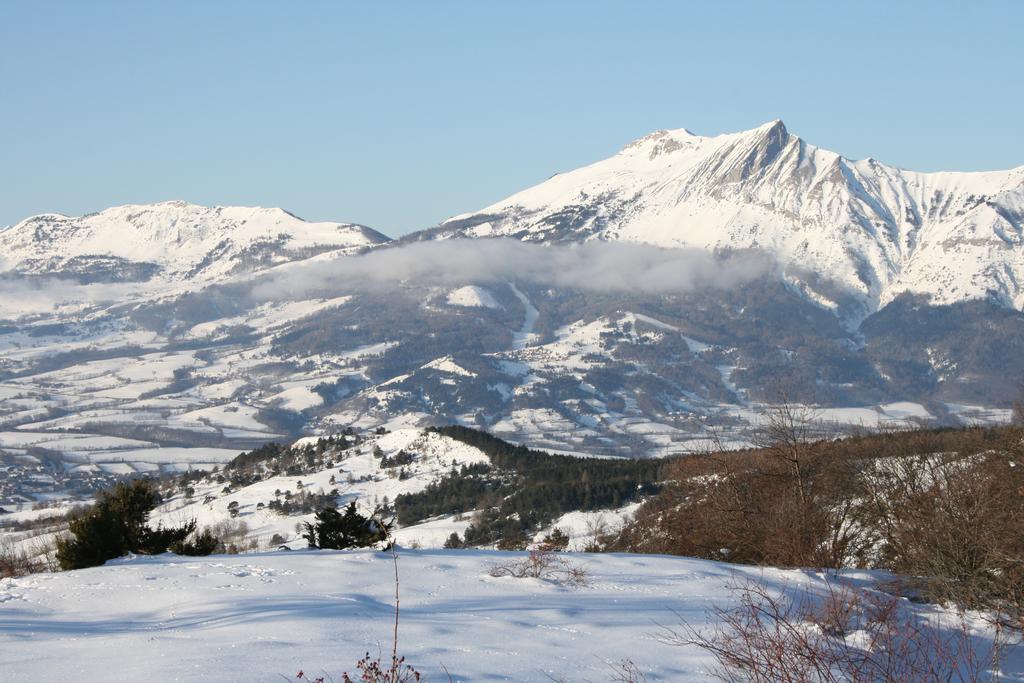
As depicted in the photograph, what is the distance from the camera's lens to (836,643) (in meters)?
9.38

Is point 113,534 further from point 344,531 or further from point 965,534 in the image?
point 965,534

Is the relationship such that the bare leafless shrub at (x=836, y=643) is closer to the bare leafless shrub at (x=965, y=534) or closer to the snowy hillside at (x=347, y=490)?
the bare leafless shrub at (x=965, y=534)

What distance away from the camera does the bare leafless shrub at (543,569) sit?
16630 millimetres

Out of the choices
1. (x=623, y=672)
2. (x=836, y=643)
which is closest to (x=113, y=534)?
(x=623, y=672)

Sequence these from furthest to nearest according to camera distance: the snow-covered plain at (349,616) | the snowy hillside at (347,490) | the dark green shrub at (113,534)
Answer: the snowy hillside at (347,490), the dark green shrub at (113,534), the snow-covered plain at (349,616)

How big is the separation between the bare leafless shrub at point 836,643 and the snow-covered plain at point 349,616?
656mm

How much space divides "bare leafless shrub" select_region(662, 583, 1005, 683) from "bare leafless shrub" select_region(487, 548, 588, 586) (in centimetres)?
264

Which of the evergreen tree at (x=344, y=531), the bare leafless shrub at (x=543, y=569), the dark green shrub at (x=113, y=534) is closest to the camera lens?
the bare leafless shrub at (x=543, y=569)

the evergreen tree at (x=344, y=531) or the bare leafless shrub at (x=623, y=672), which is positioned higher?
the evergreen tree at (x=344, y=531)

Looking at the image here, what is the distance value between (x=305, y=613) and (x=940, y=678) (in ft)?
26.4

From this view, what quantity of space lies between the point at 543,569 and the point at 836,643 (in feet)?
26.9

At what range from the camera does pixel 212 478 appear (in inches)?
3920

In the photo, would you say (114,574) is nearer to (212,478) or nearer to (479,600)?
(479,600)

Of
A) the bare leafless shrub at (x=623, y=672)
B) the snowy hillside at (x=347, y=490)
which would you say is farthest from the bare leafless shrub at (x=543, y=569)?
the snowy hillside at (x=347, y=490)
